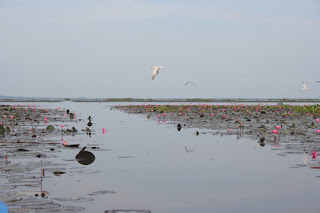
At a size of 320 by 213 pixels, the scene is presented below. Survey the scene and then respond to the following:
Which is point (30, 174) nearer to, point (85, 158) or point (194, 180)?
point (85, 158)

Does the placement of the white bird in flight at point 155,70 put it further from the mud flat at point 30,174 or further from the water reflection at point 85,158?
the water reflection at point 85,158

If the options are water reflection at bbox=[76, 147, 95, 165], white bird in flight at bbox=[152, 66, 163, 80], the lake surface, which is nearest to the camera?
the lake surface

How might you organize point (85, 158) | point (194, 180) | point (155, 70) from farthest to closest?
1. point (155, 70)
2. point (85, 158)
3. point (194, 180)

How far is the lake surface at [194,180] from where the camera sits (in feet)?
18.4

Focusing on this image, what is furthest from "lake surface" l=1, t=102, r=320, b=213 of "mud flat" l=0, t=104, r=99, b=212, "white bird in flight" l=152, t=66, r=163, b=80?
"white bird in flight" l=152, t=66, r=163, b=80

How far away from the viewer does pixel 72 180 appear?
22.6ft

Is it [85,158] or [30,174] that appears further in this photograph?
[85,158]

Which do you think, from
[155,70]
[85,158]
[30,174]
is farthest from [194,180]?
[155,70]

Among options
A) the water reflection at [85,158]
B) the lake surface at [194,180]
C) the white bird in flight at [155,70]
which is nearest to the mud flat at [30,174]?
the lake surface at [194,180]

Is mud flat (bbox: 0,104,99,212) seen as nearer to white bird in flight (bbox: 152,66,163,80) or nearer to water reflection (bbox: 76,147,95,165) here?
water reflection (bbox: 76,147,95,165)

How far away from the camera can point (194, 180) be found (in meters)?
7.13

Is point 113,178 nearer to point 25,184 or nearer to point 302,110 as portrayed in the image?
point 25,184

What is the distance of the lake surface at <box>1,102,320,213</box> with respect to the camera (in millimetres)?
5605

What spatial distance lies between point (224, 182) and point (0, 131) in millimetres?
8707
